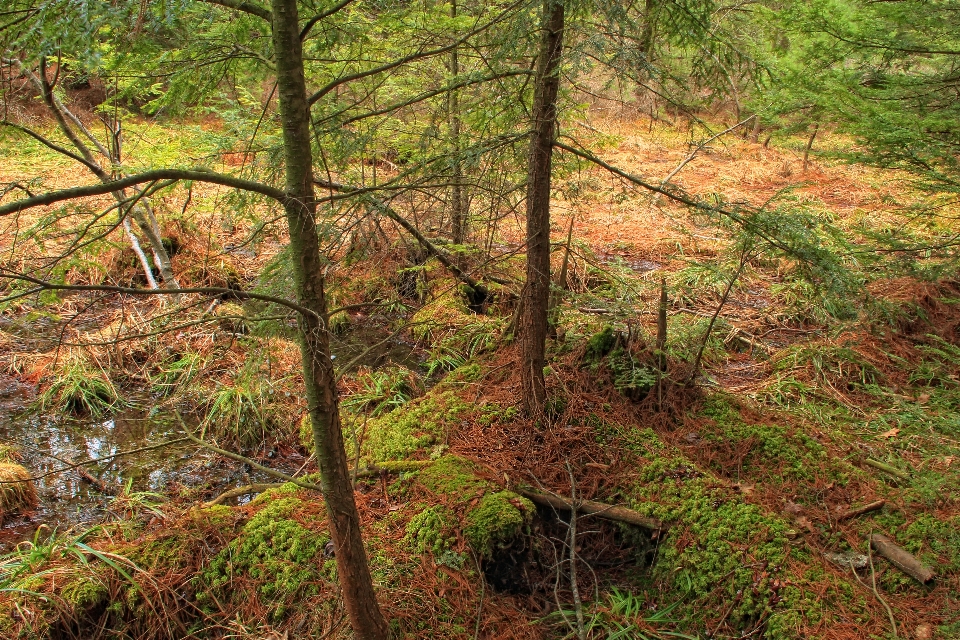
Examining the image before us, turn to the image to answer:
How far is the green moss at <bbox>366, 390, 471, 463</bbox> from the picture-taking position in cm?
500

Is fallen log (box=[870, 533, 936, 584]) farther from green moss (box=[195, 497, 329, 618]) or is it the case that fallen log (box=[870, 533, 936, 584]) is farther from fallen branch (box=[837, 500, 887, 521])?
green moss (box=[195, 497, 329, 618])

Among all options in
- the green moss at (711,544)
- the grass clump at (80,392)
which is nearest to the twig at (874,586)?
the green moss at (711,544)

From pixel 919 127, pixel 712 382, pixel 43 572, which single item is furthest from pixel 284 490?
pixel 919 127

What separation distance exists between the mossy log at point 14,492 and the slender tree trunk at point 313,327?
3.44 m

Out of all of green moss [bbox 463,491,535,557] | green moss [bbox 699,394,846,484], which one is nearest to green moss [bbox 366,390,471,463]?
green moss [bbox 463,491,535,557]

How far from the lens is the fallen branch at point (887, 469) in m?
4.27

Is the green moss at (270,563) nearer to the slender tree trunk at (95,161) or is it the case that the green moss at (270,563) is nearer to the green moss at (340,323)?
the slender tree trunk at (95,161)

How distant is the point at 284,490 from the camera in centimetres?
446

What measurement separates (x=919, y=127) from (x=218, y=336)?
7.83 m

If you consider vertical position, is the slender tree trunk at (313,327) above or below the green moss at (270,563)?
above

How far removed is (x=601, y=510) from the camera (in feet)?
13.9

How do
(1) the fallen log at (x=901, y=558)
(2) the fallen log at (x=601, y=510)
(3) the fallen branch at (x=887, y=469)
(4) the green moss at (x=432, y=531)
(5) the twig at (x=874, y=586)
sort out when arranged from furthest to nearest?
(3) the fallen branch at (x=887, y=469)
(2) the fallen log at (x=601, y=510)
(4) the green moss at (x=432, y=531)
(1) the fallen log at (x=901, y=558)
(5) the twig at (x=874, y=586)

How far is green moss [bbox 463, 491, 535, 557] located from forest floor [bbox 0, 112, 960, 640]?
14 mm

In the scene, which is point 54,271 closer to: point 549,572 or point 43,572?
point 43,572
